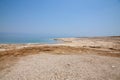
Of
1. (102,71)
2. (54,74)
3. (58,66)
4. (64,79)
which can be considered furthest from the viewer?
(58,66)

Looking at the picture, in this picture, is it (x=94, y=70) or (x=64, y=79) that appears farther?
(x=94, y=70)

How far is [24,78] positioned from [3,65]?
130 inches

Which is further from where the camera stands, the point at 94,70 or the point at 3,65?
the point at 3,65

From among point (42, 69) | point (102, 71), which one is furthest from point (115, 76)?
point (42, 69)

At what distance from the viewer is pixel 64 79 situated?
296 inches

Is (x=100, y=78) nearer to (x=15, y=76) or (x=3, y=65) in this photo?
(x=15, y=76)

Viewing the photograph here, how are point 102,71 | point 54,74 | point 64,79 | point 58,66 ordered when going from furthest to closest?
1. point 58,66
2. point 102,71
3. point 54,74
4. point 64,79

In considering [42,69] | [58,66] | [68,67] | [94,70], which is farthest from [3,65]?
[94,70]

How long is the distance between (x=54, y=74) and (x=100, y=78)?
265 cm

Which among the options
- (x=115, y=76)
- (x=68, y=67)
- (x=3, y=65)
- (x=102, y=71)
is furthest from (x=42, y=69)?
(x=115, y=76)

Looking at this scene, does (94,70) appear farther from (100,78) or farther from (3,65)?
(3,65)

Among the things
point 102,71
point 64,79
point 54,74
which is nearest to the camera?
point 64,79

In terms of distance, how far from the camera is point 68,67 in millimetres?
9383

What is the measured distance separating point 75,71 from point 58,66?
4.65 feet
